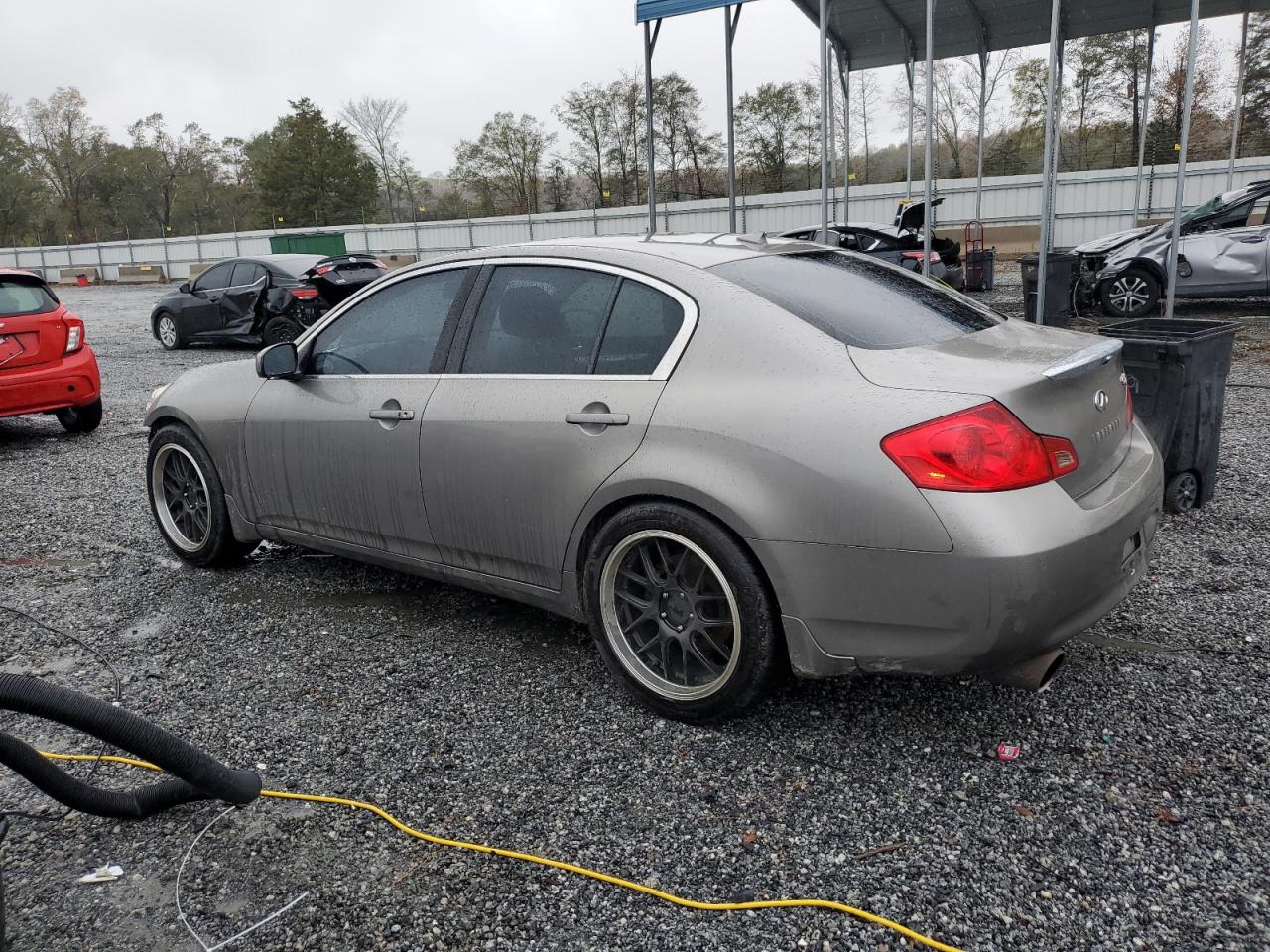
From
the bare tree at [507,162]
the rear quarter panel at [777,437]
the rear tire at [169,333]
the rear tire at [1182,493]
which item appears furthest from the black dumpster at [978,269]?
the bare tree at [507,162]

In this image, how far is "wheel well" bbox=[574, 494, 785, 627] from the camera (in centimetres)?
294

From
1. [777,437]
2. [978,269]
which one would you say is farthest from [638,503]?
[978,269]

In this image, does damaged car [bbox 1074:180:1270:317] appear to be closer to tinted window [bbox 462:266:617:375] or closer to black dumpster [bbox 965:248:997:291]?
black dumpster [bbox 965:248:997:291]

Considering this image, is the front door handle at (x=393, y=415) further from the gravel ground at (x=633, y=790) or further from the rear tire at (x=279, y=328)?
the rear tire at (x=279, y=328)

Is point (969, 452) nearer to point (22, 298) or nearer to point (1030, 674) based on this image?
point (1030, 674)

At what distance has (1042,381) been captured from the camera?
9.35ft

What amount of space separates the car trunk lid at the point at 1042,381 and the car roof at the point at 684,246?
0.78 meters

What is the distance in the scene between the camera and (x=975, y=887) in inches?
94.3

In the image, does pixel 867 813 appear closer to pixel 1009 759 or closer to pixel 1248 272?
pixel 1009 759

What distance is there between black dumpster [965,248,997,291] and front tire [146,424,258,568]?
51.3ft

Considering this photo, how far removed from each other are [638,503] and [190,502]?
2.90 metres

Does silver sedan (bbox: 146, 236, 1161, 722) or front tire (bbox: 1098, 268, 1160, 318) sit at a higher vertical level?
silver sedan (bbox: 146, 236, 1161, 722)

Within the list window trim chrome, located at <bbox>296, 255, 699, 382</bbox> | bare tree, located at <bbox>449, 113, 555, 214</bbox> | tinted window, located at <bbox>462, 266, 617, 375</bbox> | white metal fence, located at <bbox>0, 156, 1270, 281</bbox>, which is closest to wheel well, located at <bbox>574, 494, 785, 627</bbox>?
window trim chrome, located at <bbox>296, 255, 699, 382</bbox>

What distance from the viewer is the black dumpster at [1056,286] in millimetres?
13062
